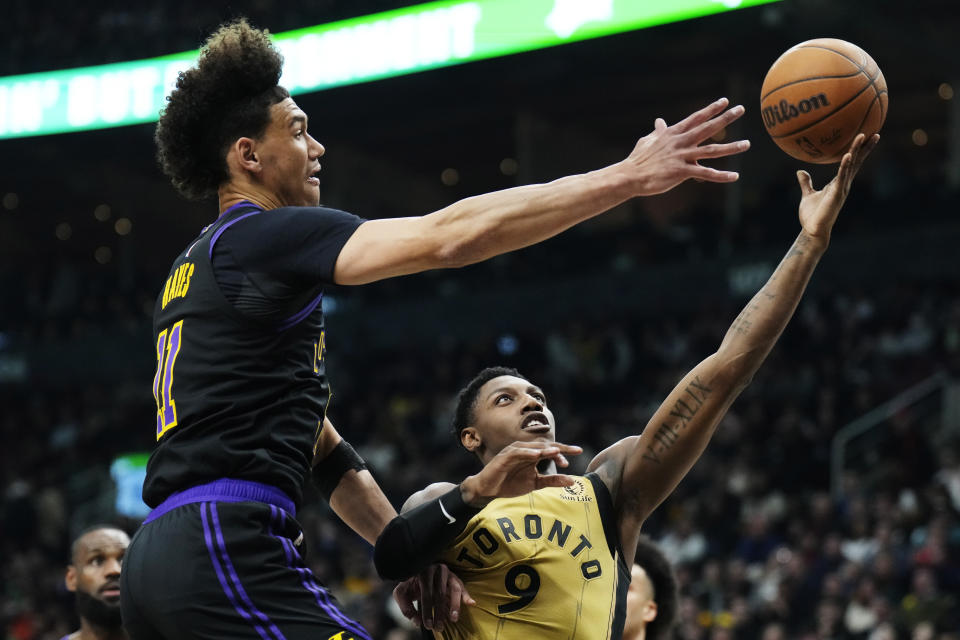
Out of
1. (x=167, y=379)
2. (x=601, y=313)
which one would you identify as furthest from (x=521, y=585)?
(x=601, y=313)

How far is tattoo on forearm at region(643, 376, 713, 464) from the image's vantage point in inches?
161

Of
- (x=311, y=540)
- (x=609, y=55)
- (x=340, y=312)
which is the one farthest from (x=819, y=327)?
(x=340, y=312)

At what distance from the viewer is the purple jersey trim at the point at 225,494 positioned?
3.11 m

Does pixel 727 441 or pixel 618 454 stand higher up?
pixel 618 454

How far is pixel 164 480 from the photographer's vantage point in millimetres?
3178

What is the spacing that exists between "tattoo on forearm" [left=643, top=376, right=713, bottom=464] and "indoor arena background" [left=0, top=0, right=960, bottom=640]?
6.81 m

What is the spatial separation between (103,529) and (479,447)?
87.0 inches

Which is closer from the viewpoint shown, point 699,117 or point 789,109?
point 699,117

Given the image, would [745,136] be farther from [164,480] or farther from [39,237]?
[164,480]

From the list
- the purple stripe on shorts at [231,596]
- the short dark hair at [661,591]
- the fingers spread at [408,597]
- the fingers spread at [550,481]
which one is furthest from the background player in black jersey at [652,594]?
the purple stripe on shorts at [231,596]

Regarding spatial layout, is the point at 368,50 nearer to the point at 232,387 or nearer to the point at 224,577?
the point at 232,387

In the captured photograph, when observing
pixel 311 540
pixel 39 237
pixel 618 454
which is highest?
pixel 39 237

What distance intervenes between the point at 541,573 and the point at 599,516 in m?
0.30

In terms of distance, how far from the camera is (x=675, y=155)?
3.08 metres
